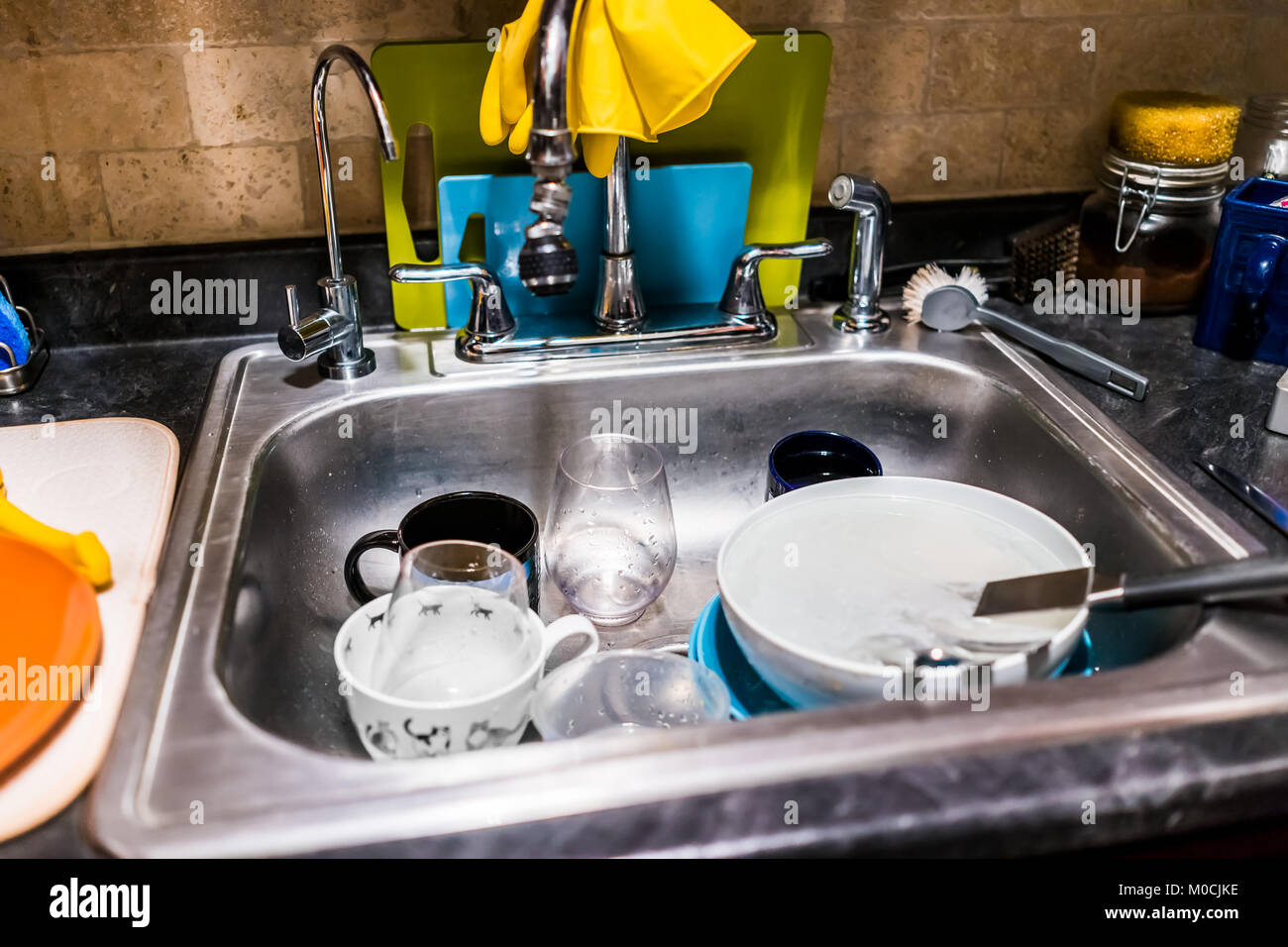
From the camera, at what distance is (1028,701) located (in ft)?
2.01

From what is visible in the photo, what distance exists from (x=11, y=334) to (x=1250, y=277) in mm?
1252

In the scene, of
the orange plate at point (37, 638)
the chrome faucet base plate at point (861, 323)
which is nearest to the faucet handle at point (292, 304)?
the orange plate at point (37, 638)

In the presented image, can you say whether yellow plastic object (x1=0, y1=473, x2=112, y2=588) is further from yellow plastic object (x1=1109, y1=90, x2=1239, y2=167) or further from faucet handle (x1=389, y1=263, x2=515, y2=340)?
yellow plastic object (x1=1109, y1=90, x2=1239, y2=167)

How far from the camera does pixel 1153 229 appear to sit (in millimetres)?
1120

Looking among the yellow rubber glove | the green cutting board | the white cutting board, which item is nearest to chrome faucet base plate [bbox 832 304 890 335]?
the green cutting board

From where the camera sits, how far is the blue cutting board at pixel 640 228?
1.04 meters

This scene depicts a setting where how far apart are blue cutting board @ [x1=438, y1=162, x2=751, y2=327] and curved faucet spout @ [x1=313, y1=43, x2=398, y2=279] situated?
12 centimetres

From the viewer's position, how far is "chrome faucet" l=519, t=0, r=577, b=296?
69 centimetres

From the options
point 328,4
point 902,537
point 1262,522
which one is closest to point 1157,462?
point 1262,522

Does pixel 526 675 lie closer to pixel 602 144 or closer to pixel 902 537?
pixel 902 537
